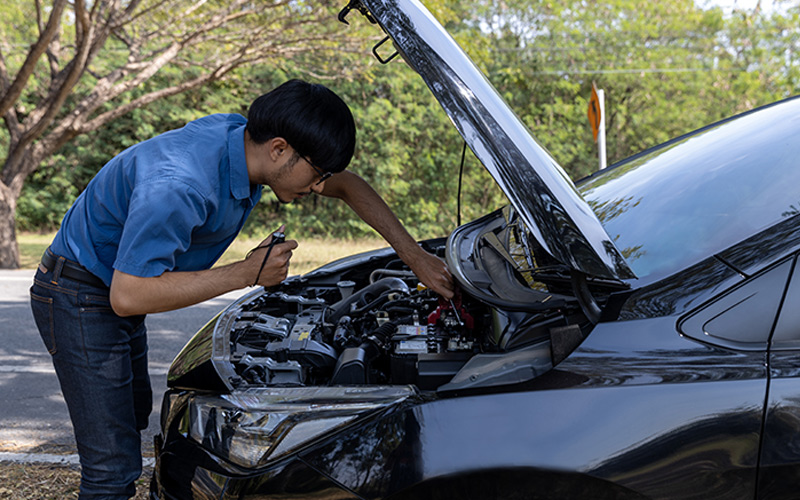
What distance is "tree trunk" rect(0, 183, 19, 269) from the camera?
9.29m

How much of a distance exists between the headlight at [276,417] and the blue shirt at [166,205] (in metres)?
0.39

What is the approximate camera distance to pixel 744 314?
146 cm

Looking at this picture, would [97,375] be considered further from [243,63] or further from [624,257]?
[243,63]

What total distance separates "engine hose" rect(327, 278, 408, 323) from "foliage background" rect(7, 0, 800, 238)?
36.3 ft

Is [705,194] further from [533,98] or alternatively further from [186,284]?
[533,98]

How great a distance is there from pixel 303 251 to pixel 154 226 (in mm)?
8501

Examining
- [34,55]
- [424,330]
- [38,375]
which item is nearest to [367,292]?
[424,330]

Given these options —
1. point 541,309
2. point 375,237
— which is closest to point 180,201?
point 541,309

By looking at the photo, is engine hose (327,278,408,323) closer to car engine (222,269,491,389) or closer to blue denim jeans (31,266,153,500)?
car engine (222,269,491,389)

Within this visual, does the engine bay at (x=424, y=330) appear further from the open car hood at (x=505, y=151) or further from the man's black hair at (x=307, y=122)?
the man's black hair at (x=307, y=122)

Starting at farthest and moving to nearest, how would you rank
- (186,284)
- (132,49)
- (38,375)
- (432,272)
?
1. (132,49)
2. (38,375)
3. (432,272)
4. (186,284)

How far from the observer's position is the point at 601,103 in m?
7.60

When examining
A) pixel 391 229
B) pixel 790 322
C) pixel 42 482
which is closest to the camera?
pixel 790 322

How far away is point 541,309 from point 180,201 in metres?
0.95
